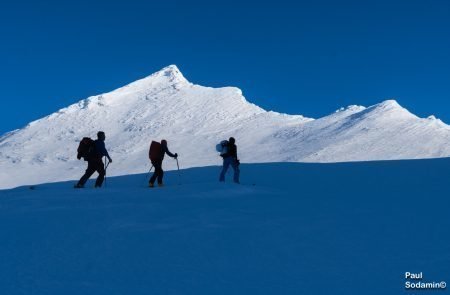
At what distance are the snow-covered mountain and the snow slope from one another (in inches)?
1697

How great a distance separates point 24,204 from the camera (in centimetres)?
993

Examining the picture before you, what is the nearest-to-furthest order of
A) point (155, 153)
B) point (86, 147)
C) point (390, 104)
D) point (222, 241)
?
1. point (222, 241)
2. point (86, 147)
3. point (155, 153)
4. point (390, 104)

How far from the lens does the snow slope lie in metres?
5.67

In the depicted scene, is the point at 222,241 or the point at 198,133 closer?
the point at 222,241

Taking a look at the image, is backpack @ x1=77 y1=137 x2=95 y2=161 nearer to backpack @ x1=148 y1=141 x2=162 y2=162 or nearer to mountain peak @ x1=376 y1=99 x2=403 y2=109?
backpack @ x1=148 y1=141 x2=162 y2=162

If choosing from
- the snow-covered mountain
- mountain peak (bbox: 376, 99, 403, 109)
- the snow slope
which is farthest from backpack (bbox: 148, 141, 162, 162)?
mountain peak (bbox: 376, 99, 403, 109)

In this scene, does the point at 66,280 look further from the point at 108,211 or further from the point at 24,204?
the point at 24,204

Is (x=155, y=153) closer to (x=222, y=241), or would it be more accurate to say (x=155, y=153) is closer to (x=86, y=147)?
(x=86, y=147)

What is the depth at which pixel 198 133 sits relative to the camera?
71750 mm

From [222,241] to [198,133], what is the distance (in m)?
64.8

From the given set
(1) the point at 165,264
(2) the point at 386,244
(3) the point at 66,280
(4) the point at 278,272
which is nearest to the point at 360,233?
(2) the point at 386,244

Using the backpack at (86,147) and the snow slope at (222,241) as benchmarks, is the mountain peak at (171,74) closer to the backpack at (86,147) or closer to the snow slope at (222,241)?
the backpack at (86,147)

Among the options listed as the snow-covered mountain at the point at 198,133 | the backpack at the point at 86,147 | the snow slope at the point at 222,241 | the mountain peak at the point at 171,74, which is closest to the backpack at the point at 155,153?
the backpack at the point at 86,147

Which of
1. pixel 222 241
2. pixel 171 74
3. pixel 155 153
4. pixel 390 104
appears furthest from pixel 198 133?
pixel 222 241
